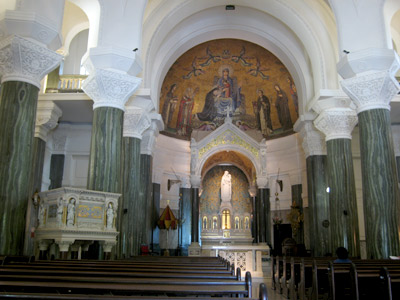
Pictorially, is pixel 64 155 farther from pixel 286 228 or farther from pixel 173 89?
pixel 286 228

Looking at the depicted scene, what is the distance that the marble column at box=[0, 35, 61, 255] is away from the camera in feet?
25.5

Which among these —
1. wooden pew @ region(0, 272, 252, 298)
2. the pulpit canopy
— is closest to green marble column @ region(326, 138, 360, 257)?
the pulpit canopy

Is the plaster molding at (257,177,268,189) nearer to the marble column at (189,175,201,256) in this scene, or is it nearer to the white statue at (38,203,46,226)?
the marble column at (189,175,201,256)

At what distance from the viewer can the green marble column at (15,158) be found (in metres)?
7.75

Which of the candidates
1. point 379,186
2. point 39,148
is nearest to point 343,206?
point 379,186

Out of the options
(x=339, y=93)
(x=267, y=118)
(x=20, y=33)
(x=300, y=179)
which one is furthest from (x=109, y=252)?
(x=267, y=118)

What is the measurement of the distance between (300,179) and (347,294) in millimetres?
14442

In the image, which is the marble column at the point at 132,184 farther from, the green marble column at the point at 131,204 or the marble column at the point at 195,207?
the marble column at the point at 195,207

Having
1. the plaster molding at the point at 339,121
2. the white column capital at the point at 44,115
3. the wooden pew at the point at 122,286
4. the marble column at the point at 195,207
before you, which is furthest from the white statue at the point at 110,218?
the marble column at the point at 195,207

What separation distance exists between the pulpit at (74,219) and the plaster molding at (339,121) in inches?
324

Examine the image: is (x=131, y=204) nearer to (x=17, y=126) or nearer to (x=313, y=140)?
(x=17, y=126)

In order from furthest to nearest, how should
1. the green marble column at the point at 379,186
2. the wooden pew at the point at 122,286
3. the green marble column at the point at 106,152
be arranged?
the green marble column at the point at 106,152
the green marble column at the point at 379,186
the wooden pew at the point at 122,286

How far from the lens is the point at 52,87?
14203mm

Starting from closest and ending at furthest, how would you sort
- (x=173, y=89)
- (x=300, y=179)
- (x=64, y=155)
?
(x=64, y=155) → (x=300, y=179) → (x=173, y=89)
